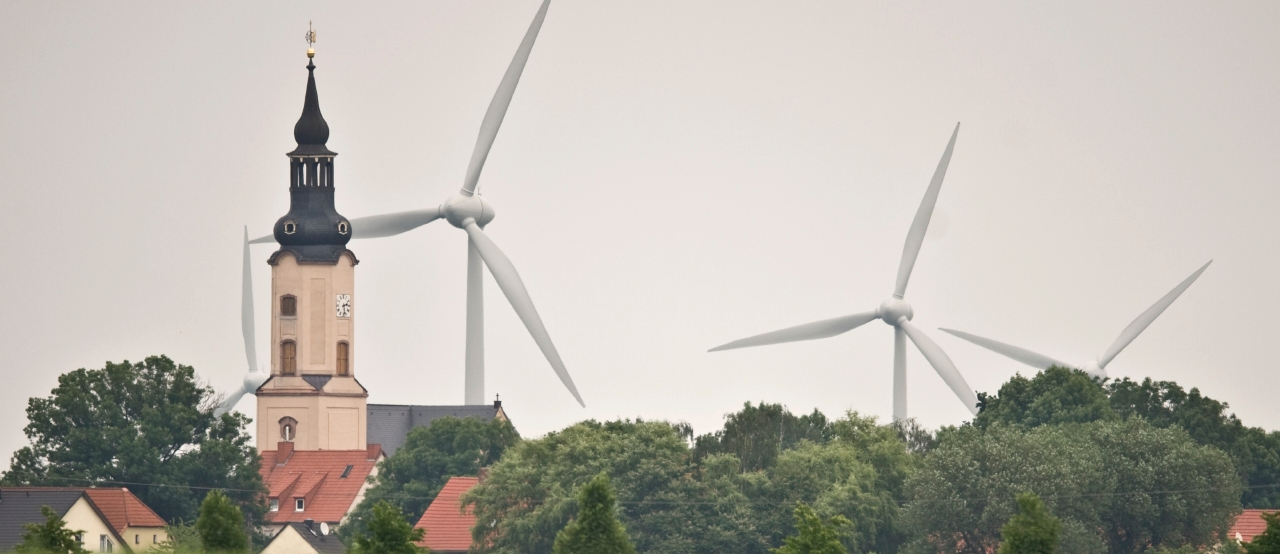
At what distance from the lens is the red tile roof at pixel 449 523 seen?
125750mm

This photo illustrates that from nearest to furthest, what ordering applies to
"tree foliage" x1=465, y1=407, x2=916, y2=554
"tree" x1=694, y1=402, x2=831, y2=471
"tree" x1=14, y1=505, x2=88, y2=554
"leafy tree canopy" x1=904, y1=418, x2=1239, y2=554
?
"tree" x1=14, y1=505, x2=88, y2=554, "leafy tree canopy" x1=904, y1=418, x2=1239, y2=554, "tree foliage" x1=465, y1=407, x2=916, y2=554, "tree" x1=694, y1=402, x2=831, y2=471

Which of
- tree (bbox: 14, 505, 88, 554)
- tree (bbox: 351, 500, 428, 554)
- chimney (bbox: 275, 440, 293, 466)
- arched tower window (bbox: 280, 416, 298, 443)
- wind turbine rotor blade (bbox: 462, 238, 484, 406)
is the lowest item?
tree (bbox: 351, 500, 428, 554)

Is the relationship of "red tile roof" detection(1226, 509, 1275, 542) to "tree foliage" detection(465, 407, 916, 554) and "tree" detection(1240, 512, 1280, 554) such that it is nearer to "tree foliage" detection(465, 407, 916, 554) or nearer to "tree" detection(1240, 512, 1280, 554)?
"tree foliage" detection(465, 407, 916, 554)

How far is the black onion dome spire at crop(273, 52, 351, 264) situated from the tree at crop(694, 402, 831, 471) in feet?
124

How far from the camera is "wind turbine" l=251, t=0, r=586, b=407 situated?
14138 centimetres

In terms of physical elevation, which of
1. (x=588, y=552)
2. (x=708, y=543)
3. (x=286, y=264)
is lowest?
(x=588, y=552)

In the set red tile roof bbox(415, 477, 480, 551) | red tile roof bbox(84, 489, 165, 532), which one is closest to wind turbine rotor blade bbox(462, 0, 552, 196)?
red tile roof bbox(415, 477, 480, 551)

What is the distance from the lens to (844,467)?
12581 centimetres

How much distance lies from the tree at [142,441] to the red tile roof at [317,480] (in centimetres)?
1030

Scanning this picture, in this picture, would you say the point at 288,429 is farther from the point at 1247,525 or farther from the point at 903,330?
the point at 1247,525

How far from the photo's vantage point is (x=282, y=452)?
173 meters

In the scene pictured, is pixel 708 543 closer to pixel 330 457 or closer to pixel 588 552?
pixel 588 552

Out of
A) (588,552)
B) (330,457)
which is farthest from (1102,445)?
(330,457)

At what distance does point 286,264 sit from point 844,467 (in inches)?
2236
